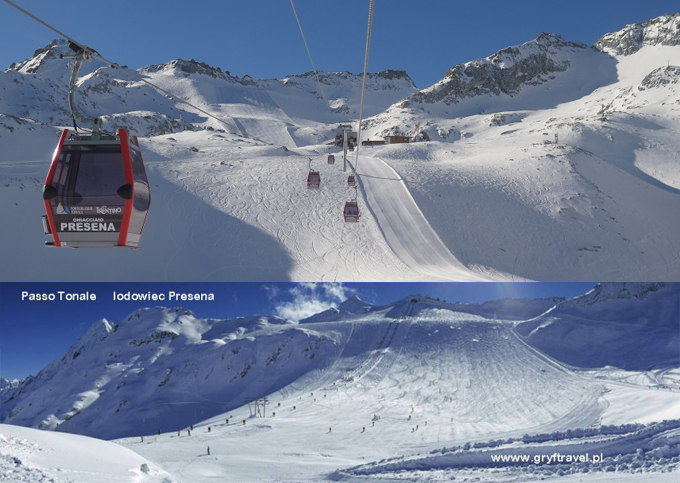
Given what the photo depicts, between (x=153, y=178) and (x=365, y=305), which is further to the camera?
(x=153, y=178)

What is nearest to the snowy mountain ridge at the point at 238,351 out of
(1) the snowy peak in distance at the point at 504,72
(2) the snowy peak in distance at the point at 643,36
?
(1) the snowy peak in distance at the point at 504,72

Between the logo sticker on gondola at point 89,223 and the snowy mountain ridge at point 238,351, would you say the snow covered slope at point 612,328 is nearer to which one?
the snowy mountain ridge at point 238,351

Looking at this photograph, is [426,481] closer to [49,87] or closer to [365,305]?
[365,305]

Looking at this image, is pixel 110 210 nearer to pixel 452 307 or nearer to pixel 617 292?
pixel 452 307

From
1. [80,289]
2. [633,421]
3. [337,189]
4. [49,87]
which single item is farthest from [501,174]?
[49,87]

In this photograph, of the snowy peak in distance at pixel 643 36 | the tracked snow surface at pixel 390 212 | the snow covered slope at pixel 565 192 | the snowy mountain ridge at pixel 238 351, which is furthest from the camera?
the snowy peak in distance at pixel 643 36

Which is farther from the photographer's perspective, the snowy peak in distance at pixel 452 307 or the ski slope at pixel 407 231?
the ski slope at pixel 407 231
